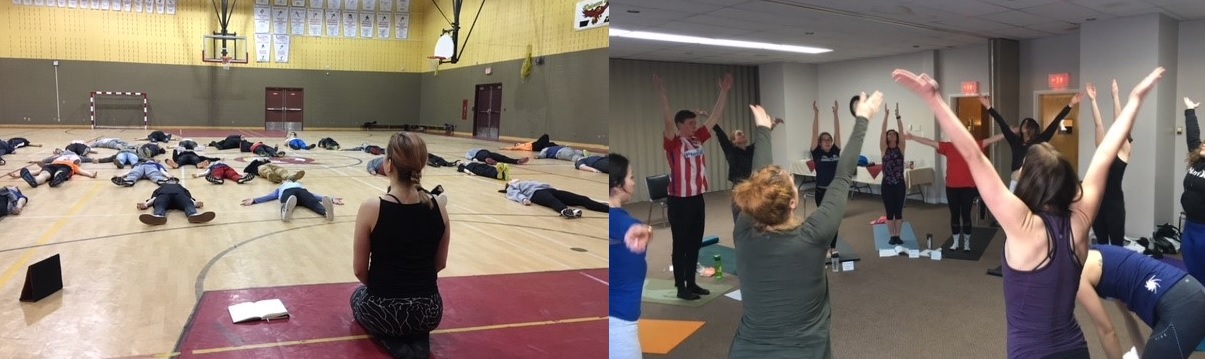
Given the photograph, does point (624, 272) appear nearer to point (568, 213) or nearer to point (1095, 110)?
point (1095, 110)

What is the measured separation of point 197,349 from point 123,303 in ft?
3.56

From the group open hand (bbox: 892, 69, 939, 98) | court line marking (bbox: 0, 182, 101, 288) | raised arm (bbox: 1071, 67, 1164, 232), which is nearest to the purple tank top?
raised arm (bbox: 1071, 67, 1164, 232)

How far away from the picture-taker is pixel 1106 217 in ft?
8.50

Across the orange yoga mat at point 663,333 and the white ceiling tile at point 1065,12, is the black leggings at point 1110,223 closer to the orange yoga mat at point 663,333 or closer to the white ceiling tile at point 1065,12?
the white ceiling tile at point 1065,12

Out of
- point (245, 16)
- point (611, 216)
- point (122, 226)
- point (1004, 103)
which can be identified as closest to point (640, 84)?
point (611, 216)

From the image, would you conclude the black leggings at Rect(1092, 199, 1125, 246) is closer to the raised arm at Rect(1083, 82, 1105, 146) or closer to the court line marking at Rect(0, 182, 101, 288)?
the raised arm at Rect(1083, 82, 1105, 146)

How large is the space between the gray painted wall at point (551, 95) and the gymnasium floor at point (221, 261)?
225 inches

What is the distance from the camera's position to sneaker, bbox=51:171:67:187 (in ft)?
28.8

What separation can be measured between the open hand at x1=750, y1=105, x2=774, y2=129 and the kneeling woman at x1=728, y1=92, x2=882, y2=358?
18 cm

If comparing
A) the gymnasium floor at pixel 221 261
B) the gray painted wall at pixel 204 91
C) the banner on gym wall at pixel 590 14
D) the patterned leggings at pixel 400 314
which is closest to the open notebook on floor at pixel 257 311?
the gymnasium floor at pixel 221 261

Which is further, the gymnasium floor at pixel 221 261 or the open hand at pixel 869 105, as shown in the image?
the gymnasium floor at pixel 221 261

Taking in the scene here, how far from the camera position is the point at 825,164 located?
7.36 feet

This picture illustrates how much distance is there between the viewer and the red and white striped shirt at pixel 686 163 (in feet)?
6.73

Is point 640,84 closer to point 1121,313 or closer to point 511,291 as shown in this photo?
point 1121,313
